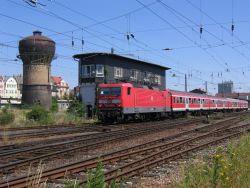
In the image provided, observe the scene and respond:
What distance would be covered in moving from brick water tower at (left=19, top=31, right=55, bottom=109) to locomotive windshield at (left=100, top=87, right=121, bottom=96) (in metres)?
43.4

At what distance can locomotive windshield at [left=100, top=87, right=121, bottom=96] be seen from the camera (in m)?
31.5

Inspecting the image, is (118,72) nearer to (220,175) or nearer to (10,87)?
(220,175)

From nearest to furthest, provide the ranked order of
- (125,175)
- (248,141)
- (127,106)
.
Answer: (125,175) < (248,141) < (127,106)

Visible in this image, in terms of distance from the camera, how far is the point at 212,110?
63.0m

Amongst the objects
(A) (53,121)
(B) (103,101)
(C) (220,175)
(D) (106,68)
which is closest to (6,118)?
(A) (53,121)

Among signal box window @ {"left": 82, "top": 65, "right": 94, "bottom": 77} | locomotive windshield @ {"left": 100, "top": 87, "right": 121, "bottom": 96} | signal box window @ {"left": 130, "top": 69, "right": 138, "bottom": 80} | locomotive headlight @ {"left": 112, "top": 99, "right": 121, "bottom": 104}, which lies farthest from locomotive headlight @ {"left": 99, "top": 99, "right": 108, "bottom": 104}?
signal box window @ {"left": 130, "top": 69, "right": 138, "bottom": 80}

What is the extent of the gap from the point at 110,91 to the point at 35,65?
46.3 m

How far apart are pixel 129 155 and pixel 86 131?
12.6 meters

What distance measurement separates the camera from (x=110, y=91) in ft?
105

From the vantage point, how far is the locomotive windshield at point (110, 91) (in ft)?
103

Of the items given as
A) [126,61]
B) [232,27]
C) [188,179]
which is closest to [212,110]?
[126,61]

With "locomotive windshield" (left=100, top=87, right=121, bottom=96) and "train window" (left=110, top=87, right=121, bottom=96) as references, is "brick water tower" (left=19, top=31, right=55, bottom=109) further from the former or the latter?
"train window" (left=110, top=87, right=121, bottom=96)

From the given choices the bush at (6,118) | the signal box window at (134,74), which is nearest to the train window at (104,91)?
the bush at (6,118)

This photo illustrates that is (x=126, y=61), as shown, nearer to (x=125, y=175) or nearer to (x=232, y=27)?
(x=232, y=27)
